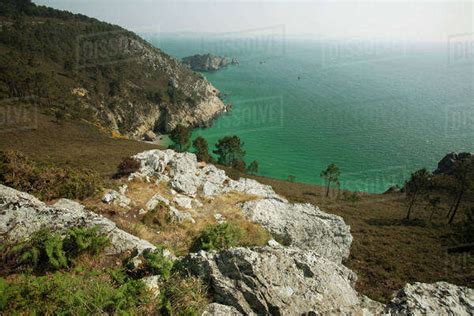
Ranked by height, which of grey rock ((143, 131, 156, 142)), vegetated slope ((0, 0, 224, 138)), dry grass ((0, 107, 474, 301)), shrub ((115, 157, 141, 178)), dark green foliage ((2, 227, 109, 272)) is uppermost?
vegetated slope ((0, 0, 224, 138))

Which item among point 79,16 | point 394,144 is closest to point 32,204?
point 394,144

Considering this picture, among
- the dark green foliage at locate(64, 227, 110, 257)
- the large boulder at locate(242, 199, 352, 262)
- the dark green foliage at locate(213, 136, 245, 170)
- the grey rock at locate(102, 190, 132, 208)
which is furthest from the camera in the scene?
the dark green foliage at locate(213, 136, 245, 170)

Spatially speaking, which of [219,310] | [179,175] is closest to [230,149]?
[179,175]

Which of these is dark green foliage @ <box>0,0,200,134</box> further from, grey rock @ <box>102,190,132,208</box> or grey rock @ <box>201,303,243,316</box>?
grey rock @ <box>201,303,243,316</box>

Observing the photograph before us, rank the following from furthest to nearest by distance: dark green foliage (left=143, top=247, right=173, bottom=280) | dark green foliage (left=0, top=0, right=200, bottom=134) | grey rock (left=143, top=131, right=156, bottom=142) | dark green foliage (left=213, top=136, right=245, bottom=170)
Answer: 1. grey rock (left=143, top=131, right=156, bottom=142)
2. dark green foliage (left=0, top=0, right=200, bottom=134)
3. dark green foliage (left=213, top=136, right=245, bottom=170)
4. dark green foliage (left=143, top=247, right=173, bottom=280)

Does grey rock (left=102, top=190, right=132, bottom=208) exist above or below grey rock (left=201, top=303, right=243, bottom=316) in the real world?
above

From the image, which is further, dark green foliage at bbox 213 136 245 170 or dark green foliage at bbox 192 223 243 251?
dark green foliage at bbox 213 136 245 170

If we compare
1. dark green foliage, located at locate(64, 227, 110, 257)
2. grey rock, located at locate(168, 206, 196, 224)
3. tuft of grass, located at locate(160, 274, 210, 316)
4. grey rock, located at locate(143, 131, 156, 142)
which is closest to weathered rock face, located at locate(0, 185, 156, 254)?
dark green foliage, located at locate(64, 227, 110, 257)
